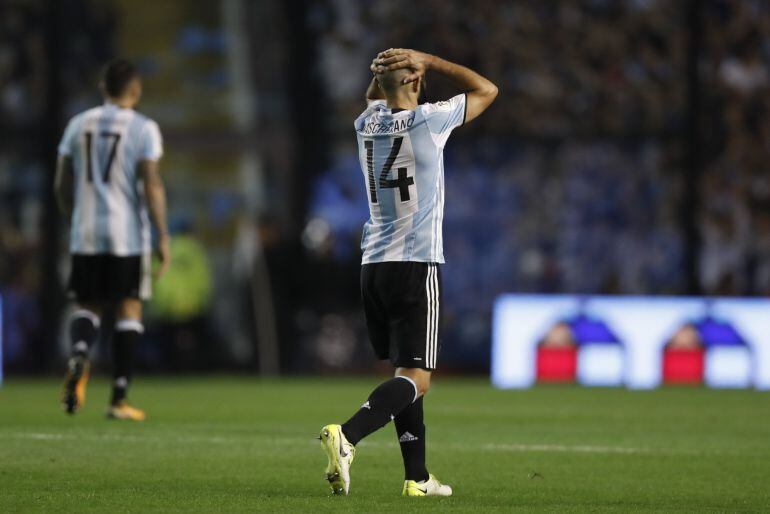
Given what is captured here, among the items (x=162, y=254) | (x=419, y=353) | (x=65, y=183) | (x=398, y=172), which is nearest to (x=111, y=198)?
(x=65, y=183)

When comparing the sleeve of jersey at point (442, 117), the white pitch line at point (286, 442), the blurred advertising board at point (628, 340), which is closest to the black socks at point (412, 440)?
the sleeve of jersey at point (442, 117)

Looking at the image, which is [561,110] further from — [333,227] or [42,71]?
[42,71]

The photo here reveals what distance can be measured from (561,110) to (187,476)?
482 inches

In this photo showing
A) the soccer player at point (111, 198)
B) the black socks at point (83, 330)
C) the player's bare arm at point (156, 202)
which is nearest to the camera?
the black socks at point (83, 330)

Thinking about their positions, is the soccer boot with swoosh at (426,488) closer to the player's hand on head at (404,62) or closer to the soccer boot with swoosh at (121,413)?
the player's hand on head at (404,62)

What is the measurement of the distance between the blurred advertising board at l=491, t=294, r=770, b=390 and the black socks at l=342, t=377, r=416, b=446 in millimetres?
9365


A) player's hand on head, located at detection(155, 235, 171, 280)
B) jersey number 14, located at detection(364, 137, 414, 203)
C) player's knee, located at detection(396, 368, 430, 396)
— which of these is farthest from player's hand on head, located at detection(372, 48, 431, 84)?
player's hand on head, located at detection(155, 235, 171, 280)

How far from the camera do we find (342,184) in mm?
18750

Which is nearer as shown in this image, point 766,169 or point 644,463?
point 644,463

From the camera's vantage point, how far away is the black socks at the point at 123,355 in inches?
396

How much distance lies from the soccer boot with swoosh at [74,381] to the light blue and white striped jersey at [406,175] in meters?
3.15

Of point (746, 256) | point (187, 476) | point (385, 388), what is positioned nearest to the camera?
point (385, 388)

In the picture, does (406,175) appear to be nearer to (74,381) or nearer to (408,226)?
(408,226)

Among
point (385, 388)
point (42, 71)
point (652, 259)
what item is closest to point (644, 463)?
point (385, 388)
